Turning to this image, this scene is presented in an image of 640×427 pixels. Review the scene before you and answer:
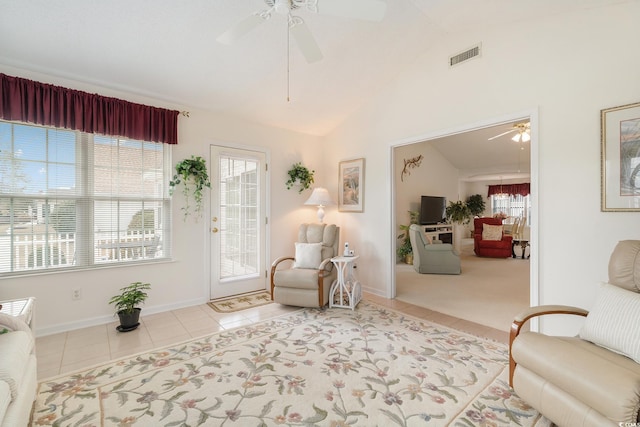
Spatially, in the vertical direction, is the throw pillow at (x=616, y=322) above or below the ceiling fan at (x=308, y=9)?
below

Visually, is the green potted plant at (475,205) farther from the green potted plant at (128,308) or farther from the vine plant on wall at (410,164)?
the green potted plant at (128,308)

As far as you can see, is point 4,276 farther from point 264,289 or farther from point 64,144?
point 264,289

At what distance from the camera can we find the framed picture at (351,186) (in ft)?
14.6

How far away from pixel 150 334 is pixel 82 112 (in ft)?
7.84

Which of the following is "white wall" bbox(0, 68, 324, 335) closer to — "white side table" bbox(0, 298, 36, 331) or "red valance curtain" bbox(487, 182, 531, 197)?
"white side table" bbox(0, 298, 36, 331)

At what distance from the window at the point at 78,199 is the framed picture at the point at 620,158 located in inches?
173

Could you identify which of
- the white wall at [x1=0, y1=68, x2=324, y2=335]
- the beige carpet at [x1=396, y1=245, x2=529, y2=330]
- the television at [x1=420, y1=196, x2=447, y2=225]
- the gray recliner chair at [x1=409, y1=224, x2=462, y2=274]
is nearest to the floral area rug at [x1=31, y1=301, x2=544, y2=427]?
the beige carpet at [x1=396, y1=245, x2=529, y2=330]

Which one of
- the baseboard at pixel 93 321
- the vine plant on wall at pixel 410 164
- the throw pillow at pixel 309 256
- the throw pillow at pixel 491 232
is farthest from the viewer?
the throw pillow at pixel 491 232

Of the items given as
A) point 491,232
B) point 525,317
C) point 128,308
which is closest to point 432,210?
point 491,232

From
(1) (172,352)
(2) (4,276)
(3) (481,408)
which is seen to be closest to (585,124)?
(3) (481,408)

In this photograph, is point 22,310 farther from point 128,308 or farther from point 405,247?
point 405,247

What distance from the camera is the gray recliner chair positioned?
566 centimetres

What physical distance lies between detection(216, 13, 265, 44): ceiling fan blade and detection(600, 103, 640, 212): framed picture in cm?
279

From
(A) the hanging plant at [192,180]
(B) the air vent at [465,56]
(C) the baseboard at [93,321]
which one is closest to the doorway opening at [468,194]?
(B) the air vent at [465,56]
